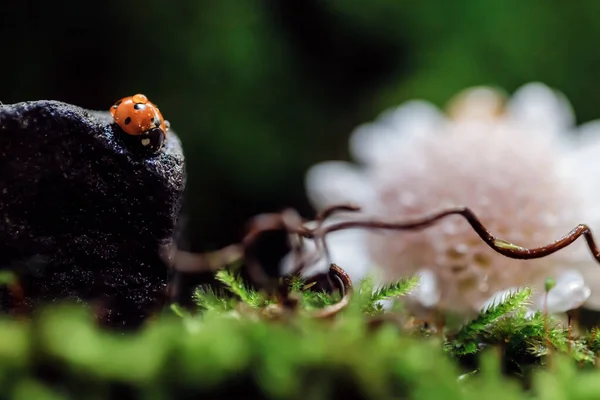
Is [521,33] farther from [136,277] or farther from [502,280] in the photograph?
[136,277]

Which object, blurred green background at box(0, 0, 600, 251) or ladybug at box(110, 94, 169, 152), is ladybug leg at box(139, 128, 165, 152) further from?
blurred green background at box(0, 0, 600, 251)

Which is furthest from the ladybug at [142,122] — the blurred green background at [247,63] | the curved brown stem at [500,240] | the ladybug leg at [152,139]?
the blurred green background at [247,63]

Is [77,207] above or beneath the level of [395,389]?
above

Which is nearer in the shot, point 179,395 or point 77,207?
point 179,395

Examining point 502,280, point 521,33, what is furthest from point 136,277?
point 521,33

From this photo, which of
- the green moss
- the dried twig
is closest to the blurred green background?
the dried twig

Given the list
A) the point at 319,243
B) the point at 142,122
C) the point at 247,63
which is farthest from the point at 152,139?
the point at 247,63

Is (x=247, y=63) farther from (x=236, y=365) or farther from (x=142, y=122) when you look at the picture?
(x=236, y=365)
